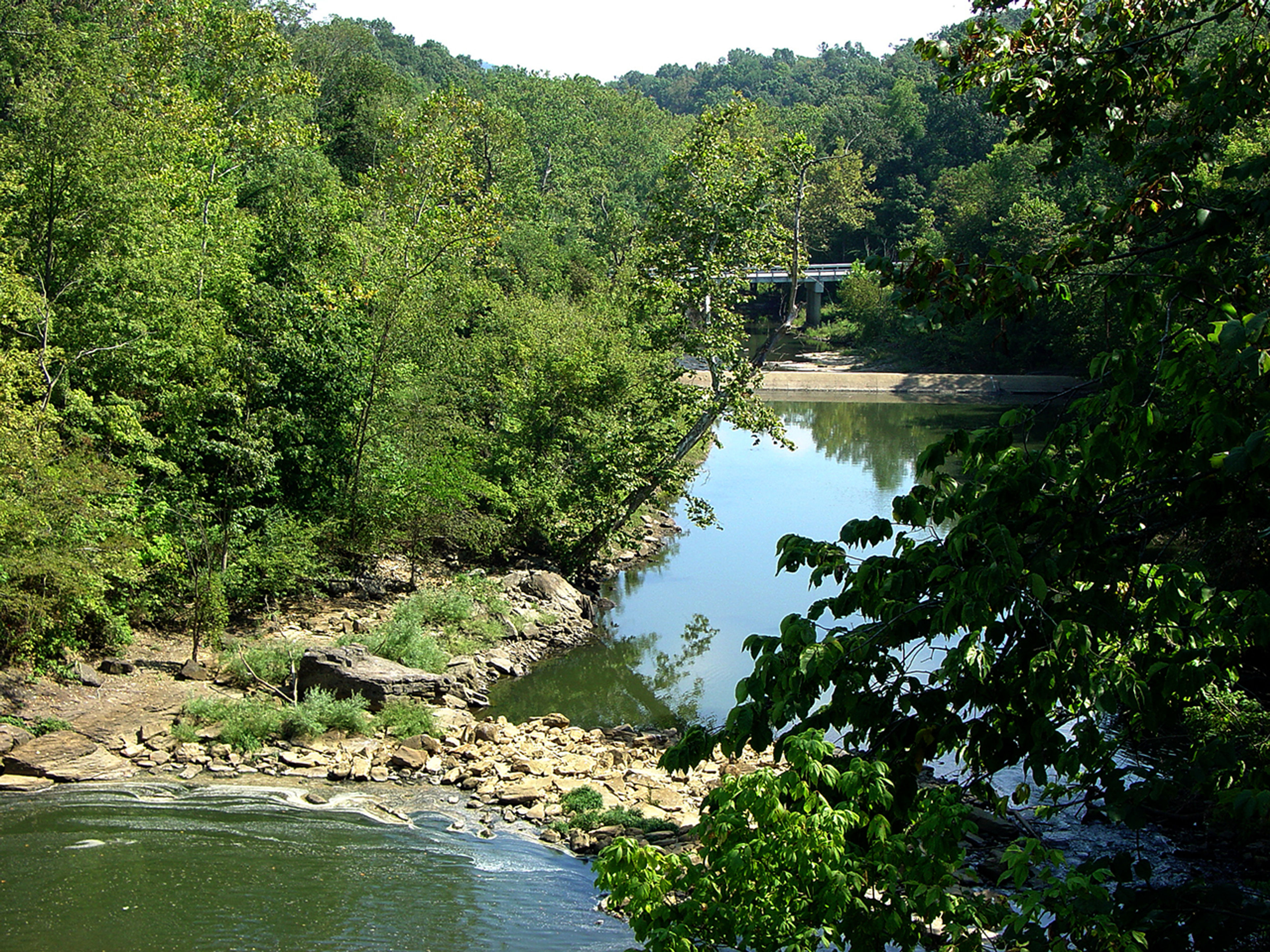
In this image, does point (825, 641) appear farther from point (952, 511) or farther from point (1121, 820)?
point (1121, 820)

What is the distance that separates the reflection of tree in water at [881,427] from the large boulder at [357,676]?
70.1ft

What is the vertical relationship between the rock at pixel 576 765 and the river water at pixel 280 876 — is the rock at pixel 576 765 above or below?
below

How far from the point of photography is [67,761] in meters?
11.5

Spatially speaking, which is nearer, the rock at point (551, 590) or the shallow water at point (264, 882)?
the shallow water at point (264, 882)

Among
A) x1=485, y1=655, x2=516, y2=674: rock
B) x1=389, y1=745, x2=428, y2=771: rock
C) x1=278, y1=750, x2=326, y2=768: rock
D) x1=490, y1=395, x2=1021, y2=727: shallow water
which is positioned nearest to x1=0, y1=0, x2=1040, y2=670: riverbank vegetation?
x1=490, y1=395, x2=1021, y2=727: shallow water

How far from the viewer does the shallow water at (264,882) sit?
7.87 meters

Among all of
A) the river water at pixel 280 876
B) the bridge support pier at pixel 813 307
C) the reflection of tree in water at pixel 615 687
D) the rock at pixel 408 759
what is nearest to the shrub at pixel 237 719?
the river water at pixel 280 876

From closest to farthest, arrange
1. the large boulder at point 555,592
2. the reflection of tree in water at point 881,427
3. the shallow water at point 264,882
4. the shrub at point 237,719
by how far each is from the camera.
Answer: the shallow water at point 264,882 → the shrub at point 237,719 → the large boulder at point 555,592 → the reflection of tree in water at point 881,427

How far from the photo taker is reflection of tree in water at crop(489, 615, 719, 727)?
15.7 meters

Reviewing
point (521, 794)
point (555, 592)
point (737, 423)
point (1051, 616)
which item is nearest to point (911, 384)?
point (737, 423)

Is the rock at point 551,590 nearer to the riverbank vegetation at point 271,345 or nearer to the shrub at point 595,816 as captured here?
the riverbank vegetation at point 271,345

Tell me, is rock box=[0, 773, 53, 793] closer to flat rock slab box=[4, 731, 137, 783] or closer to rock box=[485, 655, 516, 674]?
flat rock slab box=[4, 731, 137, 783]

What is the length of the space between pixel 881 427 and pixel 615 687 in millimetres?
31968

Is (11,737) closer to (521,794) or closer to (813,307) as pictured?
(521,794)
